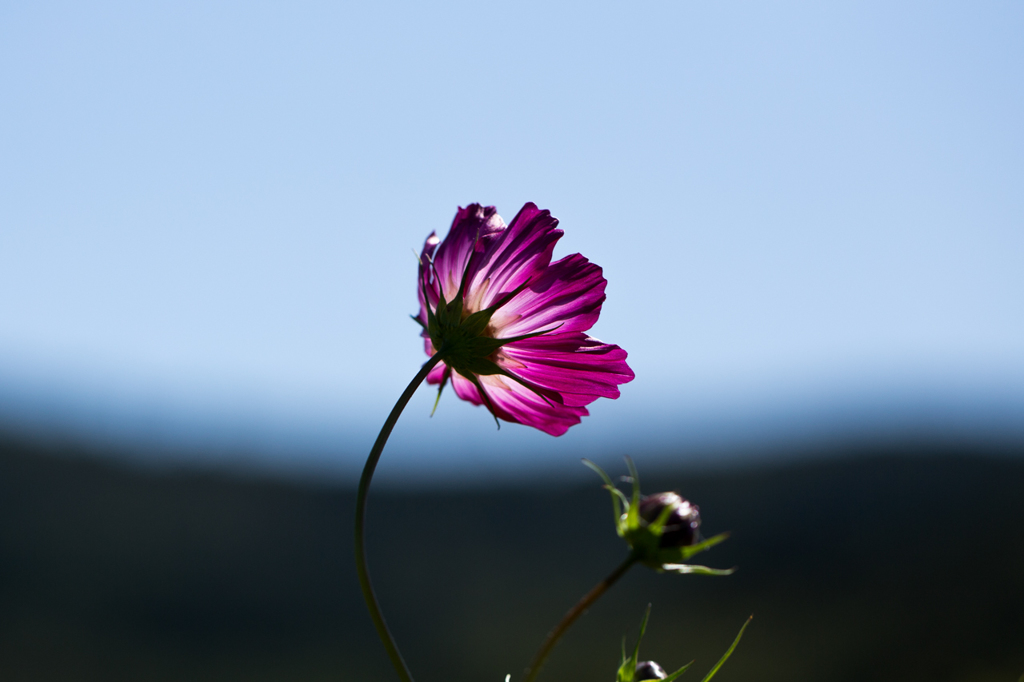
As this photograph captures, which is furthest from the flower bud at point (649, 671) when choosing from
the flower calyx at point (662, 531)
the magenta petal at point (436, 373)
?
the magenta petal at point (436, 373)

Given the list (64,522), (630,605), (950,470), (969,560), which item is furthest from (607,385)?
(64,522)

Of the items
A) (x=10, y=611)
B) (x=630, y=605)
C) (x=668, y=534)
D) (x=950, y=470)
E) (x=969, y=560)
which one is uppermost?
(x=668, y=534)

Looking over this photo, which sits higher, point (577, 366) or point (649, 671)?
point (577, 366)

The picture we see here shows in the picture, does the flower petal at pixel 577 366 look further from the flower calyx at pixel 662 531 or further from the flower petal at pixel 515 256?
the flower calyx at pixel 662 531

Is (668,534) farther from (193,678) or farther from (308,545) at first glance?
(308,545)

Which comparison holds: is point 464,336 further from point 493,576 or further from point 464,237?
point 493,576

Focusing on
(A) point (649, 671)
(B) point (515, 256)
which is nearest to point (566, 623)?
(A) point (649, 671)
